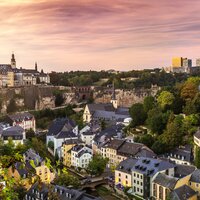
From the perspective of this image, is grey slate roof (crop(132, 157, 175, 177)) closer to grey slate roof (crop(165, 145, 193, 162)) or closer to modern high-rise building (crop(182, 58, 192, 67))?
grey slate roof (crop(165, 145, 193, 162))

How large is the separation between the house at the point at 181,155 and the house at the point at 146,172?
284 cm

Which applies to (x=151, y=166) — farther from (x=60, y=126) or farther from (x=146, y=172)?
(x=60, y=126)

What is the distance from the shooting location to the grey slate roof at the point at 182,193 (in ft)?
63.5

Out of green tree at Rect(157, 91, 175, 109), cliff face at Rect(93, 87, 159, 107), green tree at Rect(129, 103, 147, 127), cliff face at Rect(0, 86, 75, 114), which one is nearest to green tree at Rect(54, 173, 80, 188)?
green tree at Rect(129, 103, 147, 127)

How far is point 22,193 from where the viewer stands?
20391 millimetres

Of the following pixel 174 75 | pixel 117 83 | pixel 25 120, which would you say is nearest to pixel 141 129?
pixel 25 120

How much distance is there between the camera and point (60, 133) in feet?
111

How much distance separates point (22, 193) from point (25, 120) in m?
21.9

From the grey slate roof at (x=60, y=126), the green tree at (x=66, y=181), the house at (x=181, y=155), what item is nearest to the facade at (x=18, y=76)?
the grey slate roof at (x=60, y=126)

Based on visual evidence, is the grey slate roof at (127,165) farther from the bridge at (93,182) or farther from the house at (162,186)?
the house at (162,186)

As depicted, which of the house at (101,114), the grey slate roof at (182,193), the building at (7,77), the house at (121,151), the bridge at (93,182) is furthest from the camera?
the building at (7,77)

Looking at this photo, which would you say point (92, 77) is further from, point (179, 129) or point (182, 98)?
point (179, 129)

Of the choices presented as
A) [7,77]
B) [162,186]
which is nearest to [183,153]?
[162,186]

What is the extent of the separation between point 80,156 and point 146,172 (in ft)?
26.5
